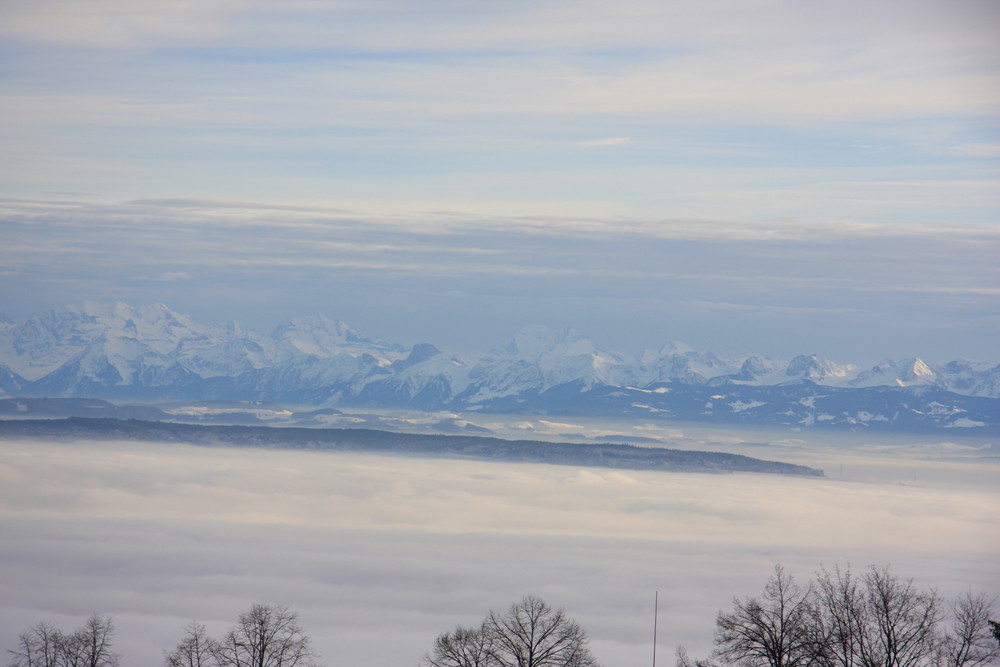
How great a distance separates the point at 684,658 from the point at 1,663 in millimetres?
125745

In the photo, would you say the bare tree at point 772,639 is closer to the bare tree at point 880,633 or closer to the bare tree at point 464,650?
the bare tree at point 880,633

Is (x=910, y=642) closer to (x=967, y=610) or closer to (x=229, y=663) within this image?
(x=967, y=610)

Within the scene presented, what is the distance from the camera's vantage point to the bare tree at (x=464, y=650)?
83.6 m

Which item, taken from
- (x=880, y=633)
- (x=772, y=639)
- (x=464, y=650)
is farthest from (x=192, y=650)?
(x=880, y=633)

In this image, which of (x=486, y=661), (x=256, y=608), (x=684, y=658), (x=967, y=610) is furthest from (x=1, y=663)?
(x=967, y=610)

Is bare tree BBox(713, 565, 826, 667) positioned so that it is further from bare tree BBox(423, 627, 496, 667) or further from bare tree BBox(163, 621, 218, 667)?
bare tree BBox(163, 621, 218, 667)

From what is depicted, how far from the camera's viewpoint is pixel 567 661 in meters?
83.0

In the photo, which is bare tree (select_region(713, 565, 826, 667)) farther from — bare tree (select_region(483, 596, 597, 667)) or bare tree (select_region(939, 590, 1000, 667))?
bare tree (select_region(483, 596, 597, 667))

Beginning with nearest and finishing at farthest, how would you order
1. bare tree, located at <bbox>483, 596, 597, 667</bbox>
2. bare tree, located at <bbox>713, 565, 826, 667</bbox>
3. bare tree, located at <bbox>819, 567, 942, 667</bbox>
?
bare tree, located at <bbox>819, 567, 942, 667</bbox> < bare tree, located at <bbox>713, 565, 826, 667</bbox> < bare tree, located at <bbox>483, 596, 597, 667</bbox>

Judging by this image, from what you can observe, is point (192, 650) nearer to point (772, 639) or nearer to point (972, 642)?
point (772, 639)

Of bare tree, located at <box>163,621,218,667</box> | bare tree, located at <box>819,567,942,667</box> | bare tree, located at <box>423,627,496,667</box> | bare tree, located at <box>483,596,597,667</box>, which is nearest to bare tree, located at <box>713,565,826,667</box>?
bare tree, located at <box>819,567,942,667</box>

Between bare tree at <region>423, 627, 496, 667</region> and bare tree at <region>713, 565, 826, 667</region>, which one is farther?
bare tree at <region>423, 627, 496, 667</region>

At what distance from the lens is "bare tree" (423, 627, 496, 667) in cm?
8356

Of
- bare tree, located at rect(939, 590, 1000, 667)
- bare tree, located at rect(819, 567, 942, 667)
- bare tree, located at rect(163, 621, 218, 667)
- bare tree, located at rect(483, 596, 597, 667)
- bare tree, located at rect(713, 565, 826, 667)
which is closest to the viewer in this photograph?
bare tree, located at rect(939, 590, 1000, 667)
